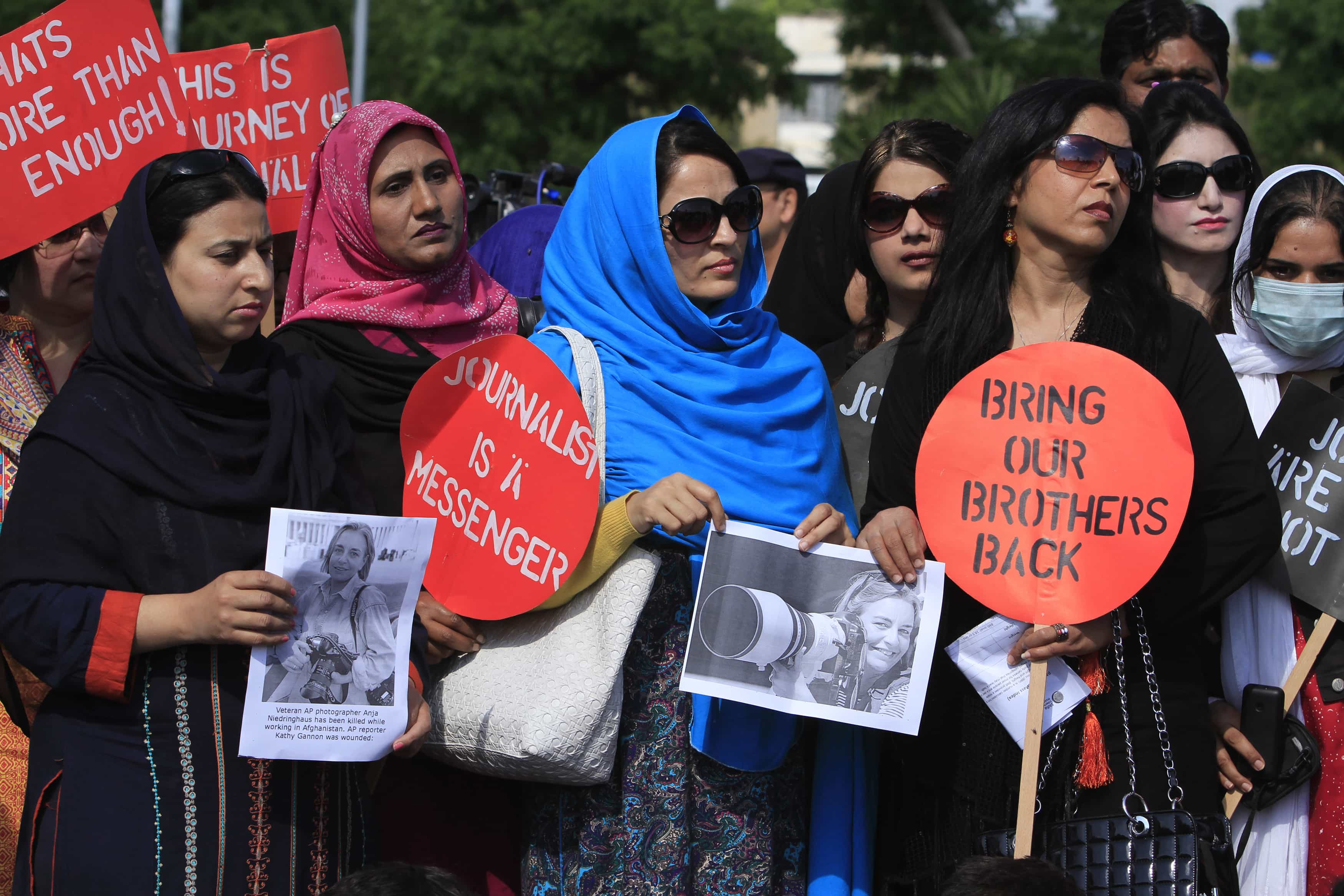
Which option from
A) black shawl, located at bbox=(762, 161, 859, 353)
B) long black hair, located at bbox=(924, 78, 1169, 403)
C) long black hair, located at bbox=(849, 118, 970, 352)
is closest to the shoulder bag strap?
long black hair, located at bbox=(924, 78, 1169, 403)

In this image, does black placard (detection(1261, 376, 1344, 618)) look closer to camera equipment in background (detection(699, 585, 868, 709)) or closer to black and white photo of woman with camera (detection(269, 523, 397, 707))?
camera equipment in background (detection(699, 585, 868, 709))

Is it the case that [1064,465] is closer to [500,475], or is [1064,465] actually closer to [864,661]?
[864,661]

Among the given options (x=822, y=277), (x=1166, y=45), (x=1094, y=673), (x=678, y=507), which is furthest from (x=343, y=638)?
(x=1166, y=45)

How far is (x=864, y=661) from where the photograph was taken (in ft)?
8.41

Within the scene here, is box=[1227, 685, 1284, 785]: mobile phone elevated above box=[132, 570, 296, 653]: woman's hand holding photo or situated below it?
below

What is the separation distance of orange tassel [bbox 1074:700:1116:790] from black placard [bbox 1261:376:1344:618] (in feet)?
2.00

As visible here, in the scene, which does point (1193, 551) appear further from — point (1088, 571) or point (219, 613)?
point (219, 613)

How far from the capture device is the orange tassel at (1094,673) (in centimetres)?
264

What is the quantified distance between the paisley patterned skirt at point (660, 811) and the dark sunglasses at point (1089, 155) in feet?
3.59

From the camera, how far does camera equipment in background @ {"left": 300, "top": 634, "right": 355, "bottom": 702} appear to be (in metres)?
2.37

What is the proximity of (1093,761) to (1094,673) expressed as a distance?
17 cm

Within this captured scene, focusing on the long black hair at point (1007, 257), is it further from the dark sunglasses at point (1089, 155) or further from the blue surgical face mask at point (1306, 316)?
the blue surgical face mask at point (1306, 316)

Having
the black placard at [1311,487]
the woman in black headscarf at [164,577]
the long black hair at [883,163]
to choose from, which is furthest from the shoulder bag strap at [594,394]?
the black placard at [1311,487]

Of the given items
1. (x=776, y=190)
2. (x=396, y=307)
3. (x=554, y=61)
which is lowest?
(x=396, y=307)
